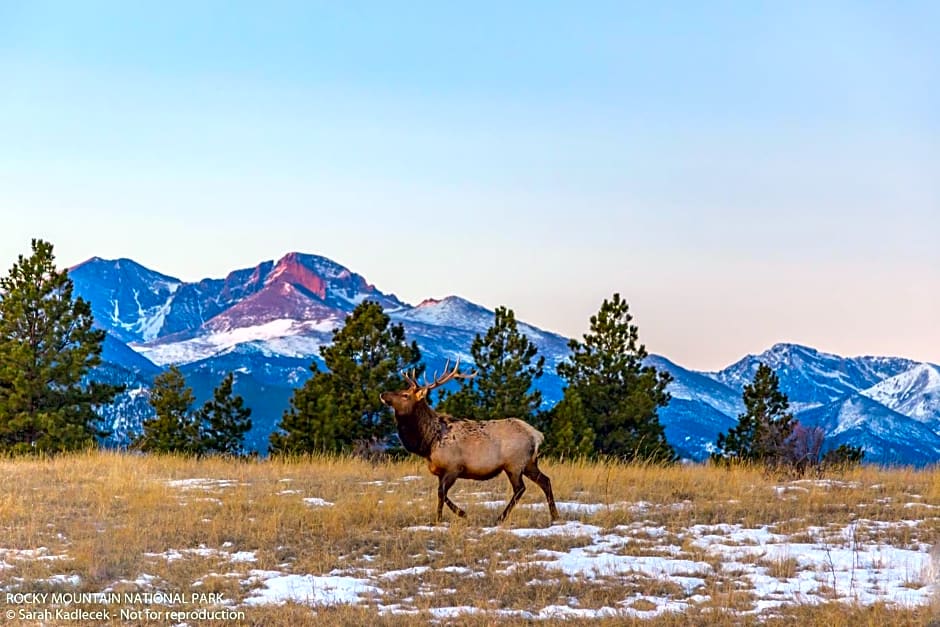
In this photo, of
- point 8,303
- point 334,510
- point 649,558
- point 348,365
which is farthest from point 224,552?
point 8,303

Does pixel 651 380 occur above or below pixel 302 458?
above

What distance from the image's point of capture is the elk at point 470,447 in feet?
47.2

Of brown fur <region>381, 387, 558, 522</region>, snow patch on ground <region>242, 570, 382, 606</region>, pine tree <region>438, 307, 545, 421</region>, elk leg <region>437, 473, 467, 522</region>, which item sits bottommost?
snow patch on ground <region>242, 570, 382, 606</region>

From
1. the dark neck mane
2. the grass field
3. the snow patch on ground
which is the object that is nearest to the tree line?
the grass field

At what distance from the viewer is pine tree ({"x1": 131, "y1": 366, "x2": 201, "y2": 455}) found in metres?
40.6

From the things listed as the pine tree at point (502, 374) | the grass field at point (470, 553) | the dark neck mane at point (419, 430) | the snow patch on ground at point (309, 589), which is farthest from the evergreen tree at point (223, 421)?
the snow patch on ground at point (309, 589)

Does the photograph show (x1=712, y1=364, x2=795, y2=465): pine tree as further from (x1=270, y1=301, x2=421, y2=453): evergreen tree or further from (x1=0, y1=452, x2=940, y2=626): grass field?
(x1=0, y1=452, x2=940, y2=626): grass field

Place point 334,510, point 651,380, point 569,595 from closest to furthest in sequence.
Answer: point 569,595 → point 334,510 → point 651,380

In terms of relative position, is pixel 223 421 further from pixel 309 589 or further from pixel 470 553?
pixel 309 589

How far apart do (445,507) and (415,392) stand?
1831 mm

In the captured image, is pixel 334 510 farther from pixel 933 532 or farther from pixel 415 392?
pixel 933 532

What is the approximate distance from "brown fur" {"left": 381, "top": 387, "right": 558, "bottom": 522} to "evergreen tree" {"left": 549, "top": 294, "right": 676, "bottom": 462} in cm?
2302

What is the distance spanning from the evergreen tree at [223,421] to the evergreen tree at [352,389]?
7.04m

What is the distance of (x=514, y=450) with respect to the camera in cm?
1438
